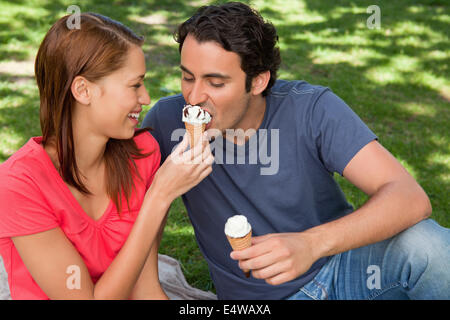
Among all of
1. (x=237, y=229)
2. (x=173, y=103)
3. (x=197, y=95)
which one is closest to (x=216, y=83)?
(x=197, y=95)

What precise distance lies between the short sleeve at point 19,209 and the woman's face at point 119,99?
0.44 m

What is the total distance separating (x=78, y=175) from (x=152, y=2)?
22.1 ft

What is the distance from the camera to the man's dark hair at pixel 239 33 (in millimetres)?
2871

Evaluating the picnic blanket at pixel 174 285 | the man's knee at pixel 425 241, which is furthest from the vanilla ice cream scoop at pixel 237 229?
the picnic blanket at pixel 174 285

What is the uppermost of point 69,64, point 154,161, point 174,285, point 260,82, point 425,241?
point 69,64

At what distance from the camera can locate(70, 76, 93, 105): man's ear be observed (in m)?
2.35

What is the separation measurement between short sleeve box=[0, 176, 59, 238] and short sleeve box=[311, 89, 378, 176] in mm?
1408

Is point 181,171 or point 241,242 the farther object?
point 181,171

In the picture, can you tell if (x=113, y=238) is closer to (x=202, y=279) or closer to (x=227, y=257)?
(x=227, y=257)

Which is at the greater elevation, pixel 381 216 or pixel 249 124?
pixel 249 124

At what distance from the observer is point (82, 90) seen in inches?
94.2

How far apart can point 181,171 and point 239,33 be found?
0.97 meters

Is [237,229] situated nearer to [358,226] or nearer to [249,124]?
[358,226]

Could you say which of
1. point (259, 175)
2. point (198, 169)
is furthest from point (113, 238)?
point (259, 175)
